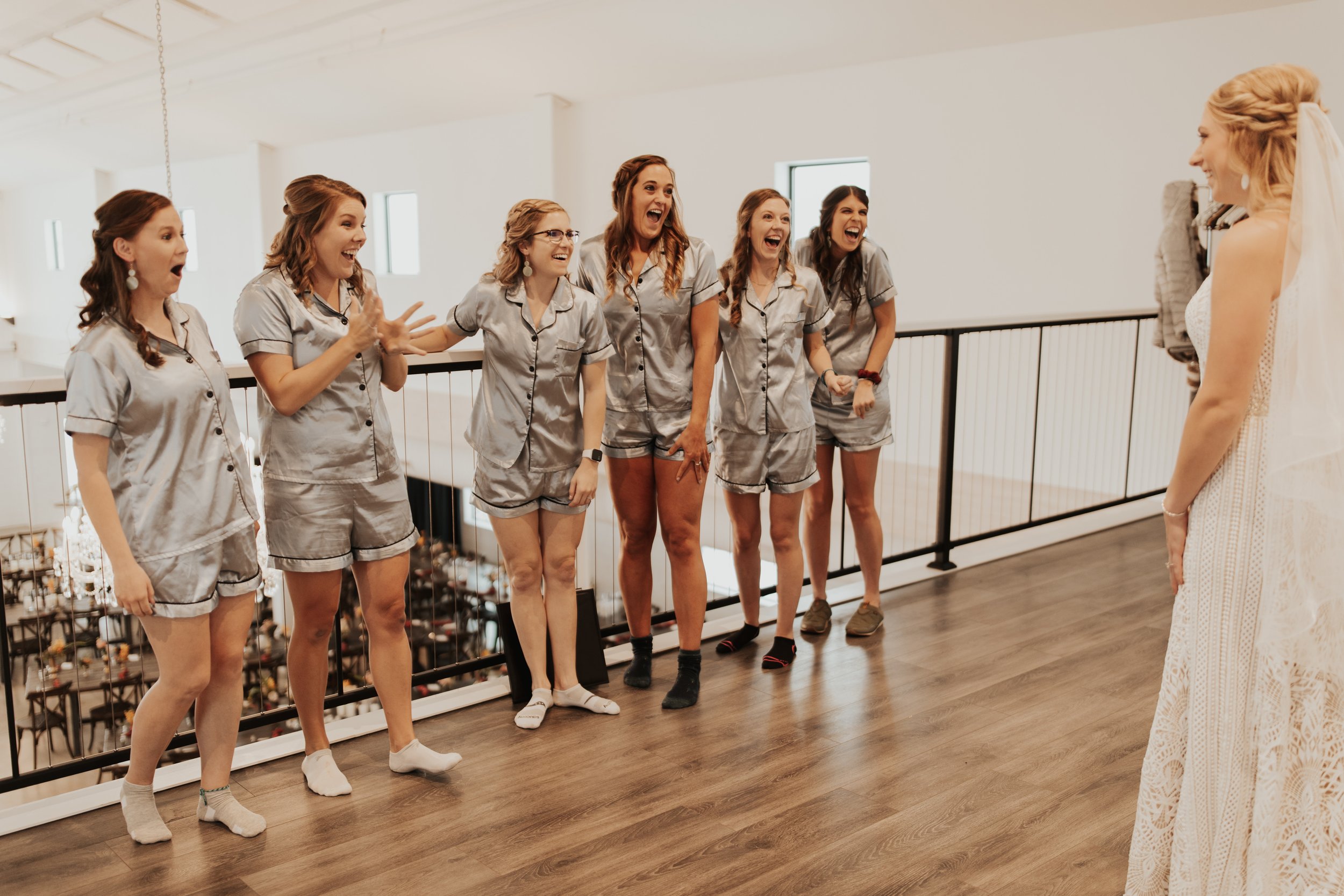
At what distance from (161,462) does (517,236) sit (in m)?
1.11

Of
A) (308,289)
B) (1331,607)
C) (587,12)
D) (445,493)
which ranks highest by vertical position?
(587,12)

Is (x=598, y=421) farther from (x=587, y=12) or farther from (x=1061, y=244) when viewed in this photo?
(x=587, y=12)

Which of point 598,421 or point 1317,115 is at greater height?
point 1317,115

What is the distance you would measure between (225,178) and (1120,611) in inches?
594

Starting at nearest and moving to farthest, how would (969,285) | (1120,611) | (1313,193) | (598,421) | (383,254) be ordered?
(1313,193) → (598,421) → (1120,611) → (969,285) → (383,254)

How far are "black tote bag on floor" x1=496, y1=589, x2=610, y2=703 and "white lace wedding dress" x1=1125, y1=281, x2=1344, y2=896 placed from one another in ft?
6.07

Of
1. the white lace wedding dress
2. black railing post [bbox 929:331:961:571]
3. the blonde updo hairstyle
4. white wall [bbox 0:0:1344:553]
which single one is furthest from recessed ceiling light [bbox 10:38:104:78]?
the white lace wedding dress

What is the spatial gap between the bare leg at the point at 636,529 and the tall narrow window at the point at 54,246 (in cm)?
1999

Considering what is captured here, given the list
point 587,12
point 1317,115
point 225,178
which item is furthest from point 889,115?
point 225,178

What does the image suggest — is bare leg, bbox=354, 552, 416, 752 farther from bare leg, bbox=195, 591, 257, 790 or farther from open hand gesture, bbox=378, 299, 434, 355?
open hand gesture, bbox=378, 299, 434, 355

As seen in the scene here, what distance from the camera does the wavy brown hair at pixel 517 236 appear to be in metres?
3.00

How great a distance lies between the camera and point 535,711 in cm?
326

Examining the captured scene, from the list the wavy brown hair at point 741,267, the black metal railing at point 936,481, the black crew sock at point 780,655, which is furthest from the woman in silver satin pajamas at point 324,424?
the black metal railing at point 936,481

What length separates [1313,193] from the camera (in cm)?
172
